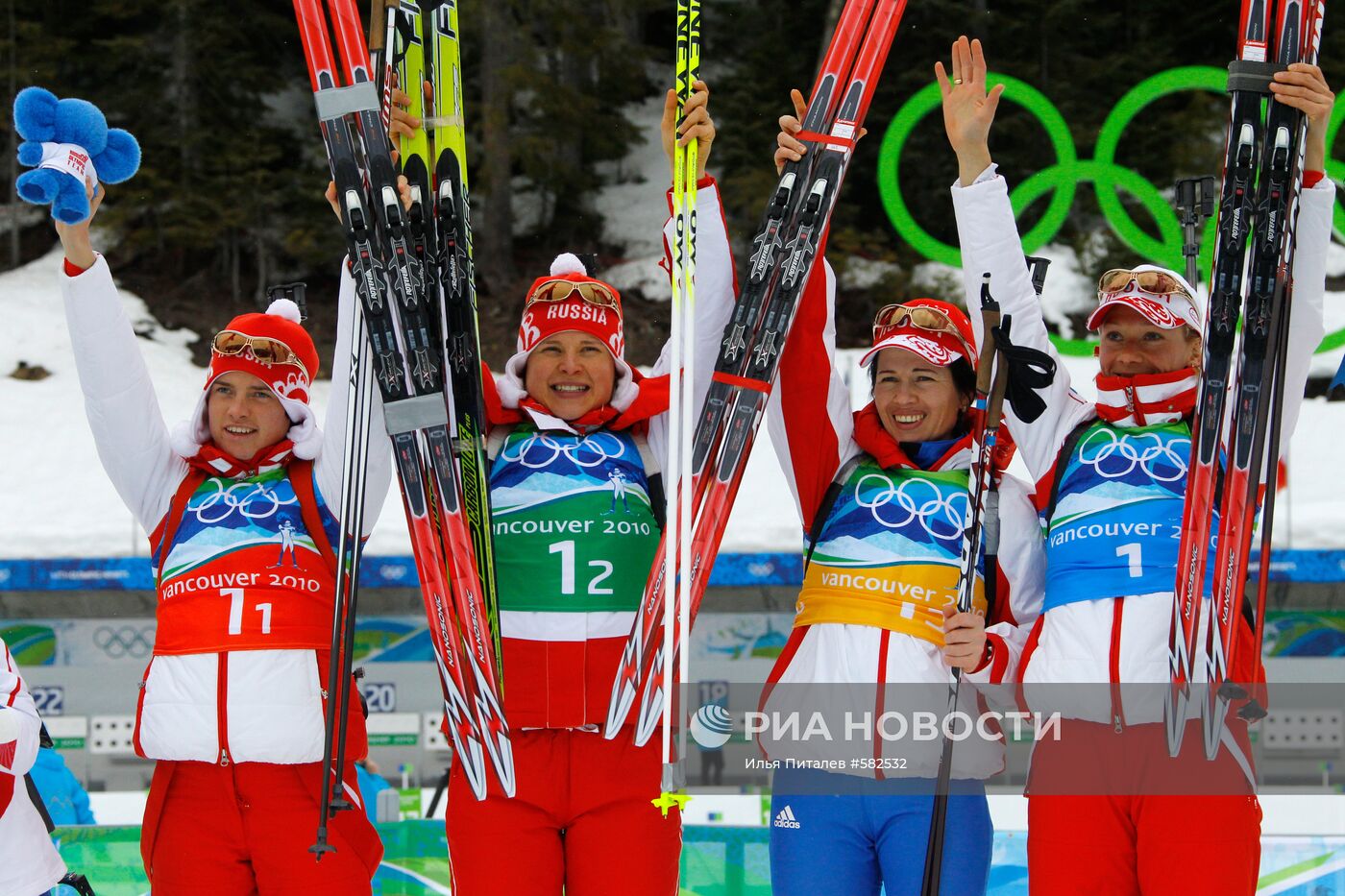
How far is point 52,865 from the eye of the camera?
9.18 ft

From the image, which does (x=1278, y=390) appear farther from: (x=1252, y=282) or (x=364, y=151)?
(x=364, y=151)

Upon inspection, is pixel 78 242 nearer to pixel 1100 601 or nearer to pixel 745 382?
pixel 745 382

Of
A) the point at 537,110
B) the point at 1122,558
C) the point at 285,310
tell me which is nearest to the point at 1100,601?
the point at 1122,558

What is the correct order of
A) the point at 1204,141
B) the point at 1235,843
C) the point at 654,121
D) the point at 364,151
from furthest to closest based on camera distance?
the point at 654,121, the point at 1204,141, the point at 364,151, the point at 1235,843

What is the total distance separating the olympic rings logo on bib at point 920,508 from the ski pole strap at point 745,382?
0.93 feet

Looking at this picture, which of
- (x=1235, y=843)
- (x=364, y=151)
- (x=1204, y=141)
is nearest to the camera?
(x=1235, y=843)

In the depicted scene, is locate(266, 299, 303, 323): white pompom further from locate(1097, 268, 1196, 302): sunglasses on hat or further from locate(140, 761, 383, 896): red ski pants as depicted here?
locate(1097, 268, 1196, 302): sunglasses on hat

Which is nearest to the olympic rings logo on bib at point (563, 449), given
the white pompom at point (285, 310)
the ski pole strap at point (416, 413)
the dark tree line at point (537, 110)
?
the ski pole strap at point (416, 413)

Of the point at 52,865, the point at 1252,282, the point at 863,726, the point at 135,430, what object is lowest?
the point at 52,865

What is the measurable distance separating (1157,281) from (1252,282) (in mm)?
263

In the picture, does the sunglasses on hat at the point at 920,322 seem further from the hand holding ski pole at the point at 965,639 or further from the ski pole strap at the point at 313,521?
the ski pole strap at the point at 313,521

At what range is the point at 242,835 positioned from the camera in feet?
8.89

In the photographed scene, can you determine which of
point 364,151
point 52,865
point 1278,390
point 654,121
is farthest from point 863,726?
point 654,121

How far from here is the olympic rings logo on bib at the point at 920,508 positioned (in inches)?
109
